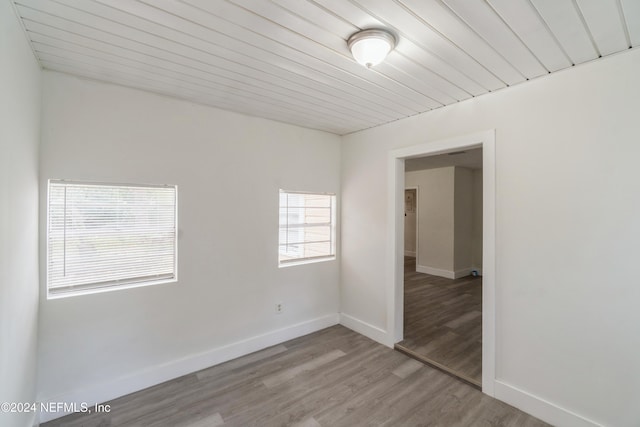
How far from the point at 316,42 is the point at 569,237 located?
2.19 m

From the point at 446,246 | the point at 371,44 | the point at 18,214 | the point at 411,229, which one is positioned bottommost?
the point at 446,246

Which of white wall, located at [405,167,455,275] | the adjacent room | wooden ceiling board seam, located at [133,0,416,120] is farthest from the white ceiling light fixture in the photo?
white wall, located at [405,167,455,275]

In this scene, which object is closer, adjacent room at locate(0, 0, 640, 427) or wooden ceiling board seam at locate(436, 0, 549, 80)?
wooden ceiling board seam at locate(436, 0, 549, 80)

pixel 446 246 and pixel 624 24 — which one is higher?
pixel 624 24

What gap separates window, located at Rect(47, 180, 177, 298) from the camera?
2109 millimetres

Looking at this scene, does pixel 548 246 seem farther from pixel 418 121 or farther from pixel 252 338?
pixel 252 338

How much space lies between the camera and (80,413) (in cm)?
211

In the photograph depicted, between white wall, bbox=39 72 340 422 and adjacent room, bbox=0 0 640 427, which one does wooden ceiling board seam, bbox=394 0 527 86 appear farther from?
white wall, bbox=39 72 340 422

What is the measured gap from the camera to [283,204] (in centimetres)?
336

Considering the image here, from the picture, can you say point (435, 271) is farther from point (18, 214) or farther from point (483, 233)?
point (18, 214)

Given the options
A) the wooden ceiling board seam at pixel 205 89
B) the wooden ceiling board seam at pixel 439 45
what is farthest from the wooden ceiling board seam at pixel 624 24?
the wooden ceiling board seam at pixel 205 89

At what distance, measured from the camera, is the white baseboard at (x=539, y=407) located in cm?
191

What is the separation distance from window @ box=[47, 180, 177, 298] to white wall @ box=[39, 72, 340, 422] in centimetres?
9

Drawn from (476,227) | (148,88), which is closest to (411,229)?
(476,227)
